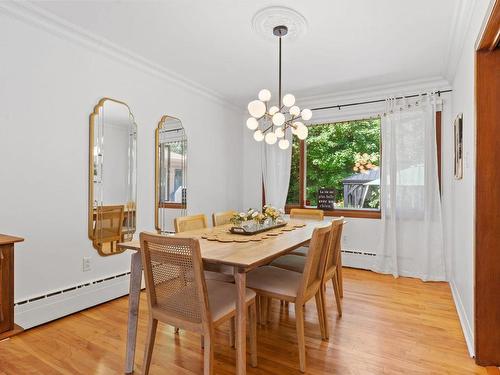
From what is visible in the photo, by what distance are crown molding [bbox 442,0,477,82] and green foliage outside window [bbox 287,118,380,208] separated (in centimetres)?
120

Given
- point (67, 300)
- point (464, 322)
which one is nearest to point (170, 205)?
point (67, 300)

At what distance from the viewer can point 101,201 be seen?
2959mm

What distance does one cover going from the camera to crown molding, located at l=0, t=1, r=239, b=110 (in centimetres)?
234

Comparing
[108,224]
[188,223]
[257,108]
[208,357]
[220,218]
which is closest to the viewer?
[208,357]

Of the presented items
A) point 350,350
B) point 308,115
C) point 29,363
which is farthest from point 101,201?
point 350,350

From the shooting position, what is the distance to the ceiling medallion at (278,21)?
7.81 ft

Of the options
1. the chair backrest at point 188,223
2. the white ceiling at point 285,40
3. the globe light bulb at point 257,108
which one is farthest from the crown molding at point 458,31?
the chair backrest at point 188,223

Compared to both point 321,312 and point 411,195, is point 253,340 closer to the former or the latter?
point 321,312

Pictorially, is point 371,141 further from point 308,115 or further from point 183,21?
point 183,21

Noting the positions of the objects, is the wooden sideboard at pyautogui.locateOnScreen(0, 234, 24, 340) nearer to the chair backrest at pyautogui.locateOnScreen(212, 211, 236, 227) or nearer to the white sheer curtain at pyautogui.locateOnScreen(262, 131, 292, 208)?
the chair backrest at pyautogui.locateOnScreen(212, 211, 236, 227)

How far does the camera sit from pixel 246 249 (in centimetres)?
199

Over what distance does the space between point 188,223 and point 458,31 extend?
282 cm

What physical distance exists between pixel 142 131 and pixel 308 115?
1.83m

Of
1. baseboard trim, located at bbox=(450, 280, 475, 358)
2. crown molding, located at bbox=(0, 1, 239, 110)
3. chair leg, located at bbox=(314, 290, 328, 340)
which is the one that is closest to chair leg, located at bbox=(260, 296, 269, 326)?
chair leg, located at bbox=(314, 290, 328, 340)
